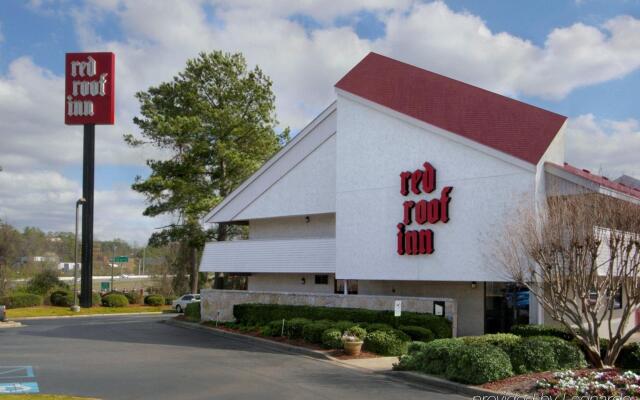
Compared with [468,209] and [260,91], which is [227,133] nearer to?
[260,91]

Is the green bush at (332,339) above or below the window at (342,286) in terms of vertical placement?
below

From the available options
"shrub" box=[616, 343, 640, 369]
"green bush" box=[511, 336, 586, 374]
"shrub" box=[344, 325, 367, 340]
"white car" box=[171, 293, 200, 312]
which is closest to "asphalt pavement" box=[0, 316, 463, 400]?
"shrub" box=[344, 325, 367, 340]

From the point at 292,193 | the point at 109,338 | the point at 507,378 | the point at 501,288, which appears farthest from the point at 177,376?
the point at 292,193

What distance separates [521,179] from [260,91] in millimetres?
28056

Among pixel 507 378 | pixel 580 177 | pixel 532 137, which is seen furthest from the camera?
pixel 532 137

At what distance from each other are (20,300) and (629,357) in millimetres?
44185

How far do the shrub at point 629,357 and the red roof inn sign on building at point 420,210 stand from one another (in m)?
9.18

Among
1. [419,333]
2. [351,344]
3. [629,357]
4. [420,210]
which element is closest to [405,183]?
[420,210]

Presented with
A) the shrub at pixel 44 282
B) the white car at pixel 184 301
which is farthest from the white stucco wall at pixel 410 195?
the shrub at pixel 44 282

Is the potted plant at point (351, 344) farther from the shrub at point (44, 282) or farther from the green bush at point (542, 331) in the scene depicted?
the shrub at point (44, 282)

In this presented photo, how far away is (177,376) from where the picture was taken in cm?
1606

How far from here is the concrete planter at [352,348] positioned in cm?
2000

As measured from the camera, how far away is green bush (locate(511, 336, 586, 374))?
15.2 metres

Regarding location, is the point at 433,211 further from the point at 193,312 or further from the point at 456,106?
the point at 193,312
